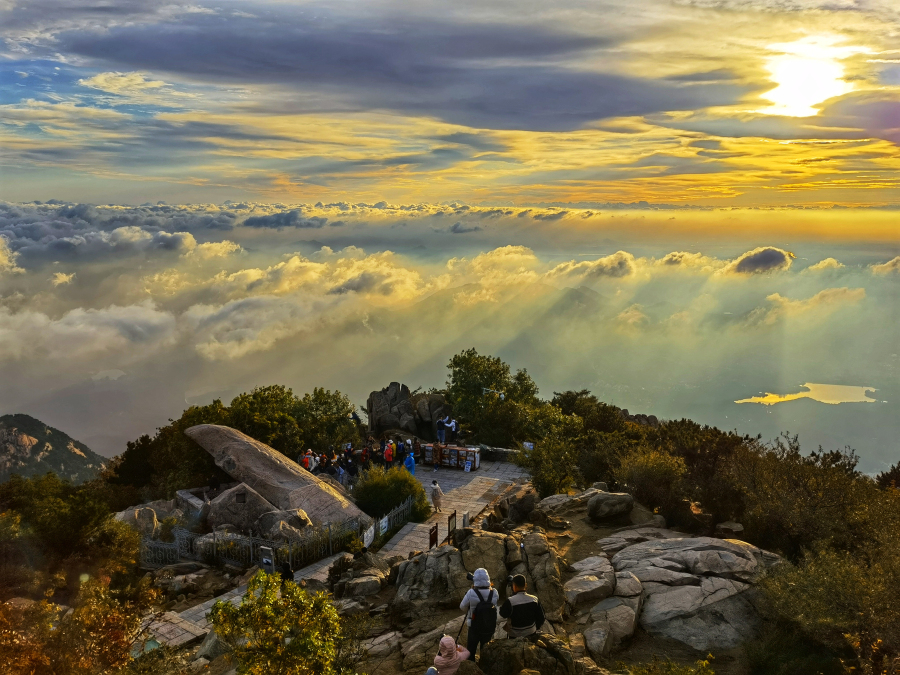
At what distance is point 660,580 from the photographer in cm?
1398

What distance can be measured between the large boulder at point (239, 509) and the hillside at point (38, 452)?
83.2m

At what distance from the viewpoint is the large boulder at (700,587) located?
41.7 feet

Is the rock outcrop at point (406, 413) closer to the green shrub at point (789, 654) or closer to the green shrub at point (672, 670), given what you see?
the green shrub at point (789, 654)

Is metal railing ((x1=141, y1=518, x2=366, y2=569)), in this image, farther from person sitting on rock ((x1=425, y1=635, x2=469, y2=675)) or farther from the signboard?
person sitting on rock ((x1=425, y1=635, x2=469, y2=675))

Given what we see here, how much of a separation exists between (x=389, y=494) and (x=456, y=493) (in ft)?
13.4

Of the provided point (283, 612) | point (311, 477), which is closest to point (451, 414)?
point (311, 477)

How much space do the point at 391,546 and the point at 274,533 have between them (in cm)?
370

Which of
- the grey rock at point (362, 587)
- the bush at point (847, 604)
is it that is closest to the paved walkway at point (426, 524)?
the grey rock at point (362, 587)

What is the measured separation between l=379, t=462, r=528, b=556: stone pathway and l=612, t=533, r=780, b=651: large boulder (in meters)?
7.98

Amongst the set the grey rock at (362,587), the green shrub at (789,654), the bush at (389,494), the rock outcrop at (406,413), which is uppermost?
the green shrub at (789,654)

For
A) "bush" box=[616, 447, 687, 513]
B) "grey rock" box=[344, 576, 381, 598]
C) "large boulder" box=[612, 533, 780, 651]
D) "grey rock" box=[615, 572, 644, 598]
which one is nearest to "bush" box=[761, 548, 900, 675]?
"large boulder" box=[612, 533, 780, 651]

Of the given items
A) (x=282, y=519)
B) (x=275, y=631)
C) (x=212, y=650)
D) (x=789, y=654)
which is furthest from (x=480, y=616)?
(x=282, y=519)

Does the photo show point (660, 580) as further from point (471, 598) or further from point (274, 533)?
point (274, 533)

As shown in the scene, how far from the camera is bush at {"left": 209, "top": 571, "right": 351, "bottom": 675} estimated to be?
795cm
